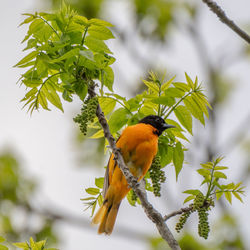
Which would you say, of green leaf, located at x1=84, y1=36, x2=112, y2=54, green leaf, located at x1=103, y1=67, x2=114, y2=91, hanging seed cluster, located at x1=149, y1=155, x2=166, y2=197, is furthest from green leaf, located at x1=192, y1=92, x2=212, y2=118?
green leaf, located at x1=84, y1=36, x2=112, y2=54

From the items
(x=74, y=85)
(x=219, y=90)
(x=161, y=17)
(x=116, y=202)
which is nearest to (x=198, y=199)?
(x=74, y=85)

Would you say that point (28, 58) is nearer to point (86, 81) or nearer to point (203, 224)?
point (86, 81)

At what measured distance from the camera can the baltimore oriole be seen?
148 inches

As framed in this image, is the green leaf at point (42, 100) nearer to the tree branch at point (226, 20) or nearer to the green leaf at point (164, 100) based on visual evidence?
→ the green leaf at point (164, 100)

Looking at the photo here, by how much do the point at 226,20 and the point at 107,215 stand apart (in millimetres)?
2387

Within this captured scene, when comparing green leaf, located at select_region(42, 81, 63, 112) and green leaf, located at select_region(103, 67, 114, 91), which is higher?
green leaf, located at select_region(103, 67, 114, 91)

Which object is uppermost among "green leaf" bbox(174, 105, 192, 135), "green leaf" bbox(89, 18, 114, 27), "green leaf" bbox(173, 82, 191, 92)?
"green leaf" bbox(89, 18, 114, 27)

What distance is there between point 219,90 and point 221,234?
4.55m

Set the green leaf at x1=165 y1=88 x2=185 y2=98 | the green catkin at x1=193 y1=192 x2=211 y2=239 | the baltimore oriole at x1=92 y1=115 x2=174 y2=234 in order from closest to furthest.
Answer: the green catkin at x1=193 y1=192 x2=211 y2=239, the green leaf at x1=165 y1=88 x2=185 y2=98, the baltimore oriole at x1=92 y1=115 x2=174 y2=234

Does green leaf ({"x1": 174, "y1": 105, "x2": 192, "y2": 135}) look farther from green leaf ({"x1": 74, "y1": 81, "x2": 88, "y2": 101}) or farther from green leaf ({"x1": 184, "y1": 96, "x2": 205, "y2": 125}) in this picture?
green leaf ({"x1": 74, "y1": 81, "x2": 88, "y2": 101})

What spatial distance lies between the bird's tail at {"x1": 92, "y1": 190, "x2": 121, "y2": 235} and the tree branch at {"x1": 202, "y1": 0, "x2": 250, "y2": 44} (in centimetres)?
214

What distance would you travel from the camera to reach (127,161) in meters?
4.03

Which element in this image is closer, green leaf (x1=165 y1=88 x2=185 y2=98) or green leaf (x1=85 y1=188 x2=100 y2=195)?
green leaf (x1=165 y1=88 x2=185 y2=98)

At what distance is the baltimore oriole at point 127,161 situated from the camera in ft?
12.3
